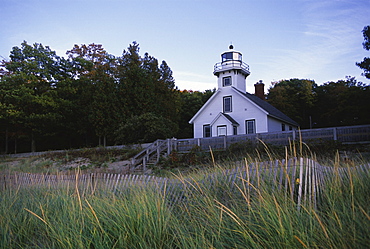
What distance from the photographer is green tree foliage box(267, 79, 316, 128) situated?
1497 inches

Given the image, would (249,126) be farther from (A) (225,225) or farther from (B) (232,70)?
(A) (225,225)

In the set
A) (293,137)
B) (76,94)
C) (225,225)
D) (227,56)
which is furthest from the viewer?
(76,94)

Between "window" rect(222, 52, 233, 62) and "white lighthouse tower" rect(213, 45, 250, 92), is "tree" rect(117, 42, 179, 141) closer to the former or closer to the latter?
"white lighthouse tower" rect(213, 45, 250, 92)

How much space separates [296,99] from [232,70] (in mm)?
15525

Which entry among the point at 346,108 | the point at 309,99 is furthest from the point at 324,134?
the point at 309,99

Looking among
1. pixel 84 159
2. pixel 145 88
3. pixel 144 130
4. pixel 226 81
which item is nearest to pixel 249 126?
pixel 226 81

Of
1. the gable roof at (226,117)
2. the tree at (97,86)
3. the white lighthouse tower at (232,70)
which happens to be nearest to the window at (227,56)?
the white lighthouse tower at (232,70)

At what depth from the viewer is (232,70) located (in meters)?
27.5

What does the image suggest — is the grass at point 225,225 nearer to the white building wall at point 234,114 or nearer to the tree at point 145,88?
the white building wall at point 234,114

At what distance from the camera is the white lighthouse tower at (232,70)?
27484 mm

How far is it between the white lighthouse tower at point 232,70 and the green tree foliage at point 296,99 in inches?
428

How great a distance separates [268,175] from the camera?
4.82m

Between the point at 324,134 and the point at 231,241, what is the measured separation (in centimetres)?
1429

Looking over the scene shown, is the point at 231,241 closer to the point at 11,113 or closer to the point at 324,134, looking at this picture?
the point at 324,134
